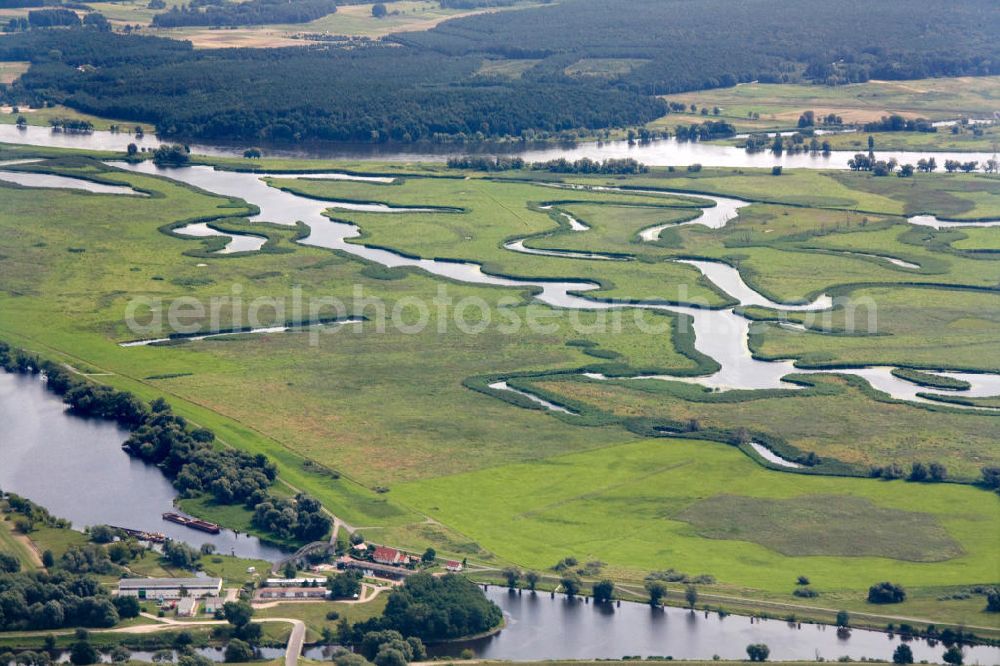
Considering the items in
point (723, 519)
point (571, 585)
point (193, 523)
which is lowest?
point (571, 585)

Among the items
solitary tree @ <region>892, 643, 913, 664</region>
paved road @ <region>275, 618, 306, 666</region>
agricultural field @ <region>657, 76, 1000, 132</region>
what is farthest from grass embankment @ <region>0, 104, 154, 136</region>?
solitary tree @ <region>892, 643, 913, 664</region>

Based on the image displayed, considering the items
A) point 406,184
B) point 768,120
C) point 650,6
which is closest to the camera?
point 406,184

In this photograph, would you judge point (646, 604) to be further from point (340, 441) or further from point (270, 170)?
point (270, 170)

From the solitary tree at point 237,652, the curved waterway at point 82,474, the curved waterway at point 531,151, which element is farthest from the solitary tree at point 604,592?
the curved waterway at point 531,151

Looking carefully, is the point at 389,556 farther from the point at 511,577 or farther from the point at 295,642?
the point at 295,642

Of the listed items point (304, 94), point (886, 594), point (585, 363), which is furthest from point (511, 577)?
point (304, 94)

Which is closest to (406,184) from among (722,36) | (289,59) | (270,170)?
(270,170)

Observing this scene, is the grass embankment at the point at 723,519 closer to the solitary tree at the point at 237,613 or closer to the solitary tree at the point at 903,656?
the solitary tree at the point at 903,656
